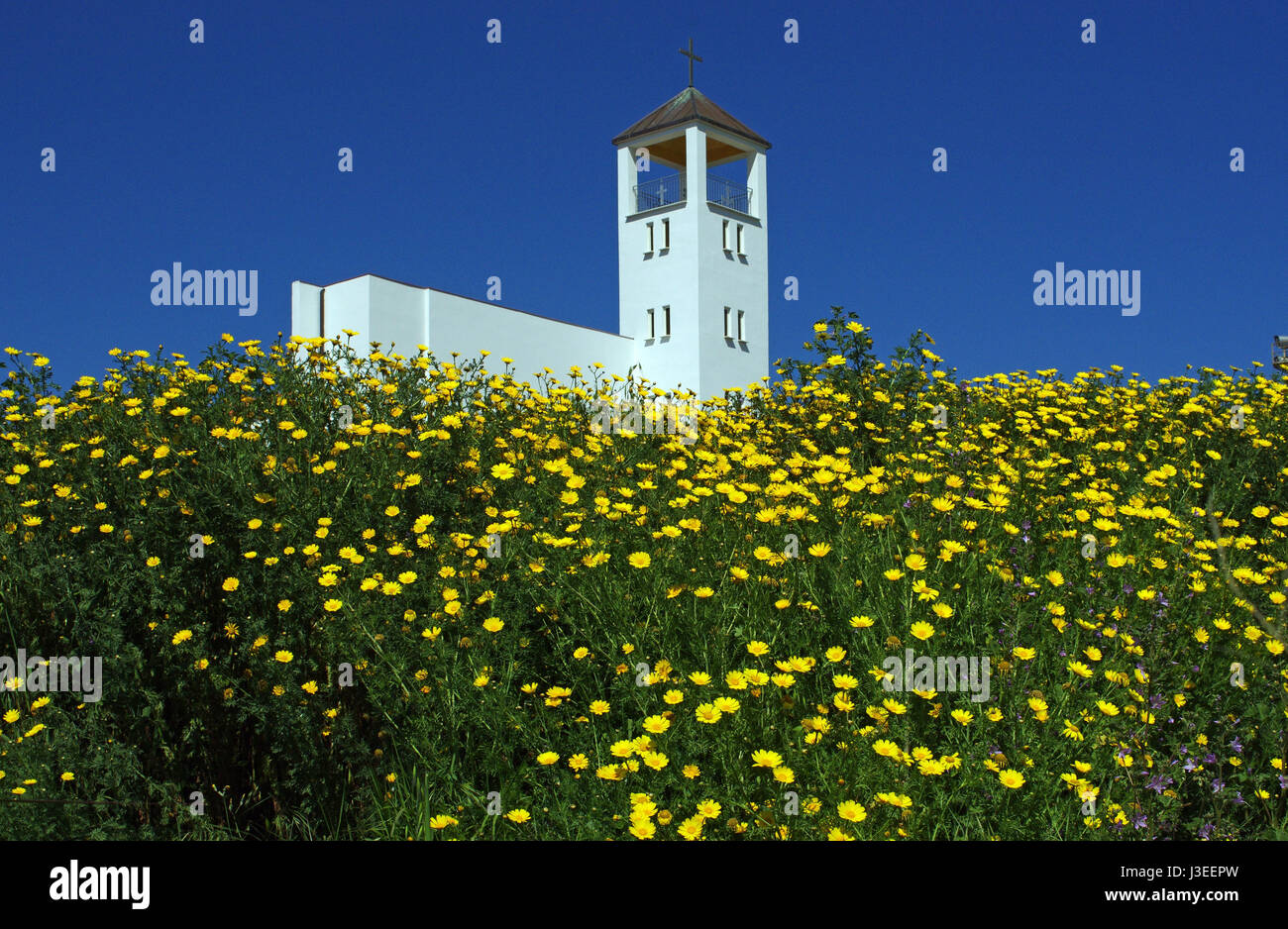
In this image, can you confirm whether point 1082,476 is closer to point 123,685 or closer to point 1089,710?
point 1089,710

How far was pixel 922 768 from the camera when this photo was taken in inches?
105

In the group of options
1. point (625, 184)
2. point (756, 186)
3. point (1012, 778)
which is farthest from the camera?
point (756, 186)

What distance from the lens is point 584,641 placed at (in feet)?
12.1

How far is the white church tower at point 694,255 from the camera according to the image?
1275 inches

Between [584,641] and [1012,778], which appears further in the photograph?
[584,641]

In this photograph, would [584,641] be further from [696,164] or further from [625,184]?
[625,184]

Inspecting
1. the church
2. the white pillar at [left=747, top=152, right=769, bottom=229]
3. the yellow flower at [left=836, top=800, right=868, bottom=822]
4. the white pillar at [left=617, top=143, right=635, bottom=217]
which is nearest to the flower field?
the yellow flower at [left=836, top=800, right=868, bottom=822]

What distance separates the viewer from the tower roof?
31.7m

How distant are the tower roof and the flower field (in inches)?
1130

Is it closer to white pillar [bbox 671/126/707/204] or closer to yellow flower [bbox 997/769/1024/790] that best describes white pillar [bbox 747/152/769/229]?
white pillar [bbox 671/126/707/204]

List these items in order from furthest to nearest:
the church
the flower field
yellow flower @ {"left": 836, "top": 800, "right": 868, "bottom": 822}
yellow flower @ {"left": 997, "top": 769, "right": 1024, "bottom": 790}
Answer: the church → the flower field → yellow flower @ {"left": 997, "top": 769, "right": 1024, "bottom": 790} → yellow flower @ {"left": 836, "top": 800, "right": 868, "bottom": 822}

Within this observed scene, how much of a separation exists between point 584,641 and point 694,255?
97.5 ft

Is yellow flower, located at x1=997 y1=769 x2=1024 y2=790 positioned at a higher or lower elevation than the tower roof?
lower

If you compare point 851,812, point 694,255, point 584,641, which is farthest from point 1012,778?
point 694,255
